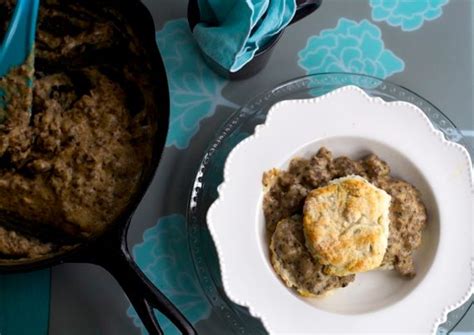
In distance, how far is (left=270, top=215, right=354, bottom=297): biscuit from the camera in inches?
51.2

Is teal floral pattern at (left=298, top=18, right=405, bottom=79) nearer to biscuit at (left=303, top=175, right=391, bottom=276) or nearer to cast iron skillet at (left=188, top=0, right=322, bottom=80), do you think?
cast iron skillet at (left=188, top=0, right=322, bottom=80)

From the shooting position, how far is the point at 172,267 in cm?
139

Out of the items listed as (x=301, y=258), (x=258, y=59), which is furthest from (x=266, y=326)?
(x=258, y=59)

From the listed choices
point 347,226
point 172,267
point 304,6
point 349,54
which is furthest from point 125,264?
point 349,54

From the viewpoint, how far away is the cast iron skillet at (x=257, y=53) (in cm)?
126

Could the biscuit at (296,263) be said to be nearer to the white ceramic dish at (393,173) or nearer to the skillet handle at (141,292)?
the white ceramic dish at (393,173)

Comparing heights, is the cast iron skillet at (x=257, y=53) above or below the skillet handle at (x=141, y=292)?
above

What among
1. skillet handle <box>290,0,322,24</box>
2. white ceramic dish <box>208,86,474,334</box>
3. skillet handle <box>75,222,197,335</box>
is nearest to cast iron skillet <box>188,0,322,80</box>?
skillet handle <box>290,0,322,24</box>

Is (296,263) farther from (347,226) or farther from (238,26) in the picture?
(238,26)

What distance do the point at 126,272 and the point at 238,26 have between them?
0.46m

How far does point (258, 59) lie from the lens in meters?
1.36

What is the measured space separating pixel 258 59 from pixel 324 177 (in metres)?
0.26

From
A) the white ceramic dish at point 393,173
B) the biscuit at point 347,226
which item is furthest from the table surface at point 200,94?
the biscuit at point 347,226

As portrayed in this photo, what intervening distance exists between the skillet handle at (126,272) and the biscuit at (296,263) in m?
0.22
